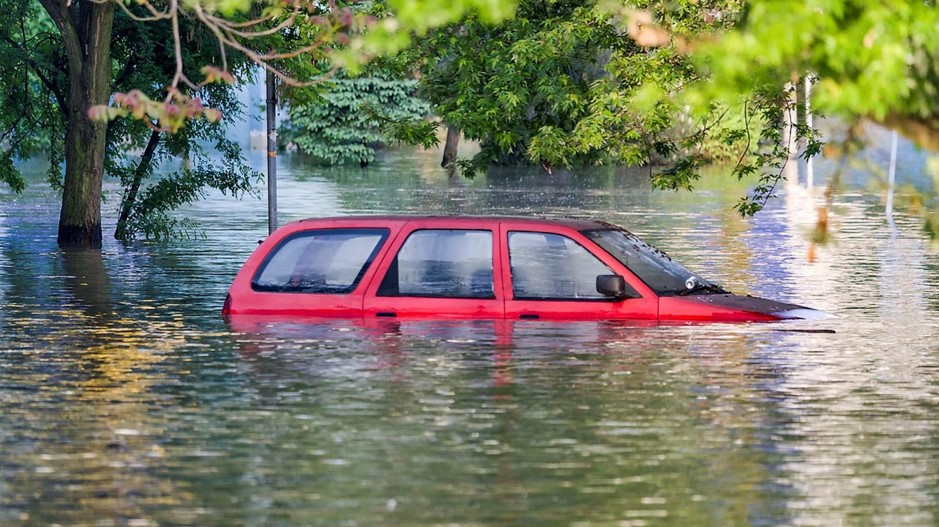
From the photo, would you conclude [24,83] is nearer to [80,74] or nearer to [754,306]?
[80,74]

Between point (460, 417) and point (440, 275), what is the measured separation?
3.91 m

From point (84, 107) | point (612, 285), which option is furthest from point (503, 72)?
point (612, 285)

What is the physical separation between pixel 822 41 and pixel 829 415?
415 centimetres

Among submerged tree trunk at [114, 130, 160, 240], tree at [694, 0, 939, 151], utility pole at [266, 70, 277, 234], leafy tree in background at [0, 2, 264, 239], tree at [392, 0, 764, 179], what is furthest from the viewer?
submerged tree trunk at [114, 130, 160, 240]

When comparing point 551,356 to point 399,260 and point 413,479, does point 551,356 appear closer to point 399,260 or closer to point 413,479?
point 399,260

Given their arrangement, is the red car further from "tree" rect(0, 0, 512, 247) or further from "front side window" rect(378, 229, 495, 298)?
"tree" rect(0, 0, 512, 247)

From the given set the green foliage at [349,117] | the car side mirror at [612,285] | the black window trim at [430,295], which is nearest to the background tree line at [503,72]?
the car side mirror at [612,285]

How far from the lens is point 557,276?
1717 cm

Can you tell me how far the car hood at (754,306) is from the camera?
17.2 metres

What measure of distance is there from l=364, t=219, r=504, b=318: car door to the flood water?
283 mm

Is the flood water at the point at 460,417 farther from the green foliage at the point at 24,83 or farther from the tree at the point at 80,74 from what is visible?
the green foliage at the point at 24,83

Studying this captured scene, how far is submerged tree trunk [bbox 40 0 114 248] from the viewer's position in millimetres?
32688

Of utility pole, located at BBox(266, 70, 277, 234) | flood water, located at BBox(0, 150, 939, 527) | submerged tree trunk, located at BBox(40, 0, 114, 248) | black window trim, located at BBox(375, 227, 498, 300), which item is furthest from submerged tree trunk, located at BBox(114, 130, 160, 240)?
black window trim, located at BBox(375, 227, 498, 300)

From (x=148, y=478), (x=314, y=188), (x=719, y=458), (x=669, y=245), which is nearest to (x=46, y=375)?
(x=148, y=478)
